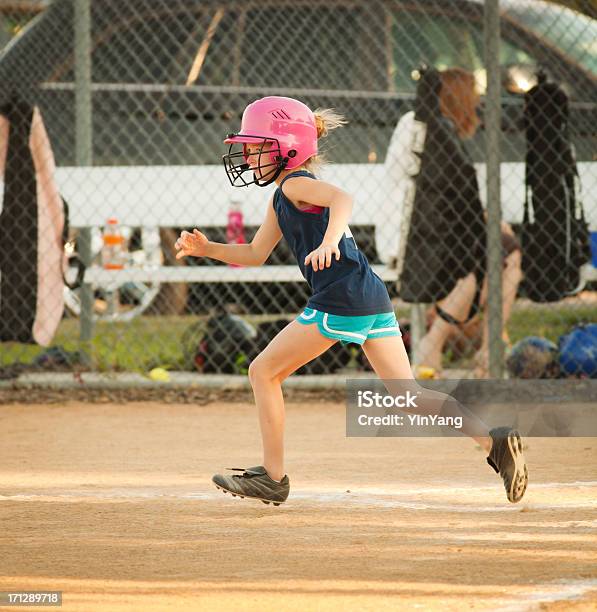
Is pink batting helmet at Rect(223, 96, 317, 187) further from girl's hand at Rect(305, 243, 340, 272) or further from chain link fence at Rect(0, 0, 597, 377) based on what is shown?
chain link fence at Rect(0, 0, 597, 377)

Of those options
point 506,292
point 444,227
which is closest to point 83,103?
point 444,227

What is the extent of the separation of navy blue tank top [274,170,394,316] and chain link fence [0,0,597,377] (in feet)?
10.4

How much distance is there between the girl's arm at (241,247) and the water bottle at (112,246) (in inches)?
144

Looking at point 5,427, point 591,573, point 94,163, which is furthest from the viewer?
point 94,163

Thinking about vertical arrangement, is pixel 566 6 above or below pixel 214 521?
above

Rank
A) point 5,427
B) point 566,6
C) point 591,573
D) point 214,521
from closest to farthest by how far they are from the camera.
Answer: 1. point 591,573
2. point 214,521
3. point 5,427
4. point 566,6

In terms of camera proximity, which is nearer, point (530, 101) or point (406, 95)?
point (530, 101)

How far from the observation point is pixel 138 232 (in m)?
9.83

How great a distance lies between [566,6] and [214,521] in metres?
5.81

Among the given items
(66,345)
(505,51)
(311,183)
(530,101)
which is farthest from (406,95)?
(311,183)

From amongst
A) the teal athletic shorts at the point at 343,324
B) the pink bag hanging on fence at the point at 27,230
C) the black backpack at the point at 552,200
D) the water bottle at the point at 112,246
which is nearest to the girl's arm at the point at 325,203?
the teal athletic shorts at the point at 343,324

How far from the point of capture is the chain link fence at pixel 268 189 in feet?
25.4

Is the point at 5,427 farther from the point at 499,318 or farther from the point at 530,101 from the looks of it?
the point at 530,101

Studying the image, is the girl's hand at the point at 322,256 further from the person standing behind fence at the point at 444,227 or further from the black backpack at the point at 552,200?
the black backpack at the point at 552,200
